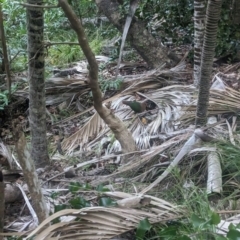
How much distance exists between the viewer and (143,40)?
5.57 m

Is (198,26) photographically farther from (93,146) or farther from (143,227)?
(143,227)

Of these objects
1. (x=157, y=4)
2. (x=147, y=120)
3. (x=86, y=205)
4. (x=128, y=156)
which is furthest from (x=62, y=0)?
(x=157, y=4)

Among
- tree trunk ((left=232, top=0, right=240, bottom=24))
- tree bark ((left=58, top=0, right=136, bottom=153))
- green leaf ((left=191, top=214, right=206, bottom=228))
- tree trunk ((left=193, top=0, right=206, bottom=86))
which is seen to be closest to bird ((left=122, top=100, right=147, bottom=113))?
tree trunk ((left=193, top=0, right=206, bottom=86))

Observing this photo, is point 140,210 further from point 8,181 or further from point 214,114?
point 214,114

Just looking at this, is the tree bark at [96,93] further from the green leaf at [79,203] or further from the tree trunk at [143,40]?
the tree trunk at [143,40]

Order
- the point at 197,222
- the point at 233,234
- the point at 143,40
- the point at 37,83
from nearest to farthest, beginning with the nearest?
the point at 233,234
the point at 197,222
the point at 37,83
the point at 143,40

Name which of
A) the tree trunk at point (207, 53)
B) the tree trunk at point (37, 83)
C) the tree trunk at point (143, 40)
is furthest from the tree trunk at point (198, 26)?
the tree trunk at point (37, 83)

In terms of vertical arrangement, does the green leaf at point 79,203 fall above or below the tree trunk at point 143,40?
below

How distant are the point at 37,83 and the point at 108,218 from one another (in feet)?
4.93

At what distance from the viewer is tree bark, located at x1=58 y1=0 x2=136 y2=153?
101 inches

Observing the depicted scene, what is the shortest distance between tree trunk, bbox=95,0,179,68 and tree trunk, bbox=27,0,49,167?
2181mm

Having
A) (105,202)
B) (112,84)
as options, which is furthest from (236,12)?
(105,202)

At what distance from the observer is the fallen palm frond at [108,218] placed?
216 centimetres

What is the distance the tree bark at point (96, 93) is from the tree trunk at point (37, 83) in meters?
0.44
